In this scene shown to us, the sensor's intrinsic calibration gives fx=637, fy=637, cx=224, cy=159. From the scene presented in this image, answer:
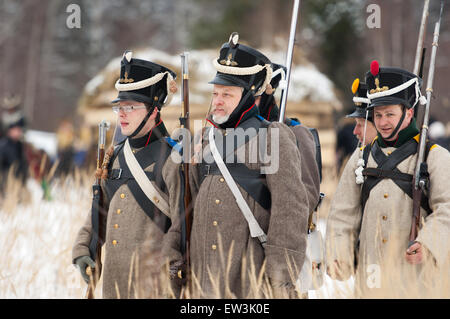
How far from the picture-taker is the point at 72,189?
668 centimetres

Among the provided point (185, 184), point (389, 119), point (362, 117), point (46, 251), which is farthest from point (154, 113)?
point (46, 251)

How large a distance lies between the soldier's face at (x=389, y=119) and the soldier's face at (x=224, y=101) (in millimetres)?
837

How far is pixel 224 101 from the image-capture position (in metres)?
3.29

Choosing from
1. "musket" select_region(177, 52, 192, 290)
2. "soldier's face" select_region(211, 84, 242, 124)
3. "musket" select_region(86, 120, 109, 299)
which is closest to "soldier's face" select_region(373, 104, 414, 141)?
"soldier's face" select_region(211, 84, 242, 124)

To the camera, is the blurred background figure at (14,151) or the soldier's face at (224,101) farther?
the blurred background figure at (14,151)

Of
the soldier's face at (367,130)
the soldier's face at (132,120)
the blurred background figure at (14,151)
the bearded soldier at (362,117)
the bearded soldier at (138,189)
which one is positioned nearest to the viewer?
the bearded soldier at (138,189)

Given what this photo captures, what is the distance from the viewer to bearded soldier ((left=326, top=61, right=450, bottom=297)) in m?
3.27

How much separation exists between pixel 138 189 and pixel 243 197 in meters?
0.59

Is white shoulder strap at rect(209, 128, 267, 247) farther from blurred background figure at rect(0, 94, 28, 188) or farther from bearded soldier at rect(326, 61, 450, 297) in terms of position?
blurred background figure at rect(0, 94, 28, 188)

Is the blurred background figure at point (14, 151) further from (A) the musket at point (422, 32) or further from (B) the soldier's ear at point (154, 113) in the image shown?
(A) the musket at point (422, 32)

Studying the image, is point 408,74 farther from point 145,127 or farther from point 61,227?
point 61,227

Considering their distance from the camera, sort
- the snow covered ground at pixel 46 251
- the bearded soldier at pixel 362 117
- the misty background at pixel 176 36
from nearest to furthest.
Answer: the bearded soldier at pixel 362 117
the snow covered ground at pixel 46 251
the misty background at pixel 176 36

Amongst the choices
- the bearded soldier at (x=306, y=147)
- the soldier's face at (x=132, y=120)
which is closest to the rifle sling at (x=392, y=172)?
the bearded soldier at (x=306, y=147)

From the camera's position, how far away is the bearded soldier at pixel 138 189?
3.33 m
